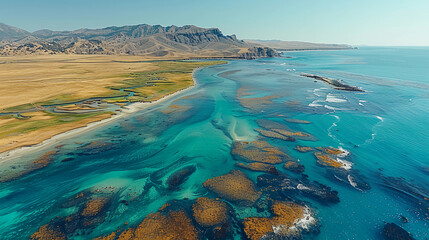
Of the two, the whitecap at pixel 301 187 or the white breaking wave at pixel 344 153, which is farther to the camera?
the white breaking wave at pixel 344 153

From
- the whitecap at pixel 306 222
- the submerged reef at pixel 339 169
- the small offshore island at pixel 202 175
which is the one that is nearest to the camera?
the whitecap at pixel 306 222

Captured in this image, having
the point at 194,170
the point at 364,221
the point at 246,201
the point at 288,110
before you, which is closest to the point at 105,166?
the point at 194,170

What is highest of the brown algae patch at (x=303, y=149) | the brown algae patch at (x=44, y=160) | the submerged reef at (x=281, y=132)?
the brown algae patch at (x=44, y=160)

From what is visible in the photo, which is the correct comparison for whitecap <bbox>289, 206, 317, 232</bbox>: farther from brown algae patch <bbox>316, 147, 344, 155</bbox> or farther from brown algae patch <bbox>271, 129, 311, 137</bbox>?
brown algae patch <bbox>271, 129, 311, 137</bbox>

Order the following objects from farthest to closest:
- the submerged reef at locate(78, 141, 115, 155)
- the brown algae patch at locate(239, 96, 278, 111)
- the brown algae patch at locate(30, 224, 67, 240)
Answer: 1. the brown algae patch at locate(239, 96, 278, 111)
2. the submerged reef at locate(78, 141, 115, 155)
3. the brown algae patch at locate(30, 224, 67, 240)

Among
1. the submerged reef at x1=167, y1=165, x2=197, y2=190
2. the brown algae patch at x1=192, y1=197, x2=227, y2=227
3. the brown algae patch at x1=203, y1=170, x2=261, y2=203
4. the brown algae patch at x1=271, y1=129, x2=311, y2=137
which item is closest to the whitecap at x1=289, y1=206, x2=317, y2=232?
the brown algae patch at x1=203, y1=170, x2=261, y2=203

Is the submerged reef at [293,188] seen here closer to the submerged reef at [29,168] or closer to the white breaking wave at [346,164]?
the white breaking wave at [346,164]

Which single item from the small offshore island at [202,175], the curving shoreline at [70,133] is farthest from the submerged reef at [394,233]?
the curving shoreline at [70,133]
